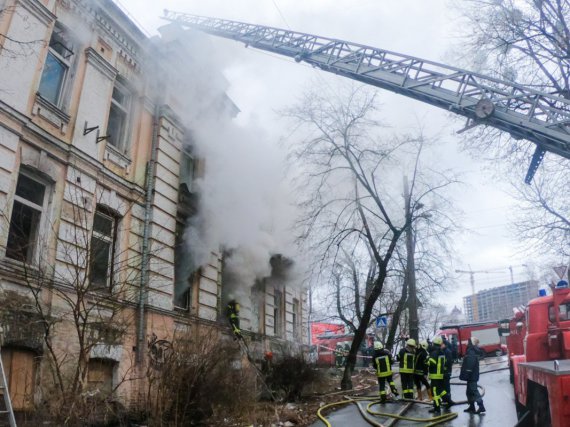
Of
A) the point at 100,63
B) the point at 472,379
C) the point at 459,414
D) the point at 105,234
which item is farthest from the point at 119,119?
the point at 459,414

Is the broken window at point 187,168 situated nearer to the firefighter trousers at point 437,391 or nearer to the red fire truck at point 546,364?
the firefighter trousers at point 437,391

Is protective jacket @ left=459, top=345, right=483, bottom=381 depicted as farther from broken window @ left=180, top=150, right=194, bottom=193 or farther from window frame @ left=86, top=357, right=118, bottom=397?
broken window @ left=180, top=150, right=194, bottom=193

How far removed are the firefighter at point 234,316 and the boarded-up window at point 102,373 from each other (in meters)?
4.55

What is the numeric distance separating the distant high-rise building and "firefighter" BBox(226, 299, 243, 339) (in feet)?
140

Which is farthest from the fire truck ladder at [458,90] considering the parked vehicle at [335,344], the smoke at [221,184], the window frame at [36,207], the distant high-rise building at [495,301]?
the distant high-rise building at [495,301]

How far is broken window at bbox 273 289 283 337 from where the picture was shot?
19.0 m

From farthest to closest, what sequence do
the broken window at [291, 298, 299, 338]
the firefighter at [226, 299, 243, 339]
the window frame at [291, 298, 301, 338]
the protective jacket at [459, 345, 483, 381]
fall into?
1. the broken window at [291, 298, 299, 338]
2. the window frame at [291, 298, 301, 338]
3. the firefighter at [226, 299, 243, 339]
4. the protective jacket at [459, 345, 483, 381]

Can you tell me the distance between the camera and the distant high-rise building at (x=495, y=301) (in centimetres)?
5574

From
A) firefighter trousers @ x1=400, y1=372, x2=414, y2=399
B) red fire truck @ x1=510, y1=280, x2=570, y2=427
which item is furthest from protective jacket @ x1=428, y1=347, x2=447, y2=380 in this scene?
firefighter trousers @ x1=400, y1=372, x2=414, y2=399

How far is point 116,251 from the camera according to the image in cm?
1077

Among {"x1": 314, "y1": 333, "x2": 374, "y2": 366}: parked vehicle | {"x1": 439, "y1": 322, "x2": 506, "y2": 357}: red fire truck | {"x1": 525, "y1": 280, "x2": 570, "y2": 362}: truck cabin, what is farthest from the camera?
{"x1": 439, "y1": 322, "x2": 506, "y2": 357}: red fire truck

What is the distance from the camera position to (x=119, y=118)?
1202 centimetres

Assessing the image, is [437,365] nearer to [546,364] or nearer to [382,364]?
[382,364]

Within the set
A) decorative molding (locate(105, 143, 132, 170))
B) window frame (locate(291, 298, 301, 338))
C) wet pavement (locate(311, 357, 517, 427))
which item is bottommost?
wet pavement (locate(311, 357, 517, 427))
